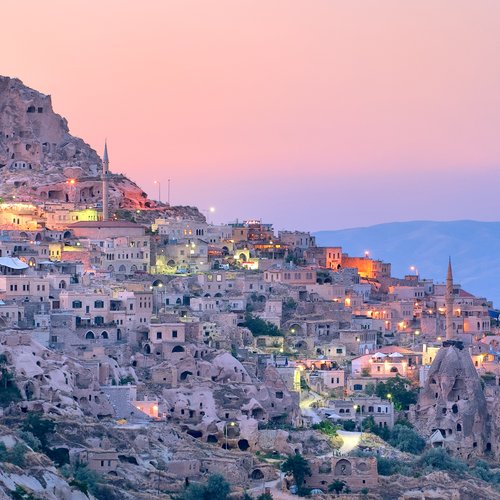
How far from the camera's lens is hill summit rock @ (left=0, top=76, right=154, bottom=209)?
4902 inches

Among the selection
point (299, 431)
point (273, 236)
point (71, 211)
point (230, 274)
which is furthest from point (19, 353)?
point (273, 236)

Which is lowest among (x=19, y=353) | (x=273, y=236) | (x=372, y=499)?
(x=372, y=499)

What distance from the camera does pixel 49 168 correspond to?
12938 centimetres

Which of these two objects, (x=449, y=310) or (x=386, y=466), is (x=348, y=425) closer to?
(x=386, y=466)

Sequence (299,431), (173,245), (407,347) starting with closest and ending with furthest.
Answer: (299,431), (407,347), (173,245)

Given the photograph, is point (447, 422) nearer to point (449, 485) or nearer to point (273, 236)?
point (449, 485)

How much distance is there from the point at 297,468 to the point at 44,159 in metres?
54.9

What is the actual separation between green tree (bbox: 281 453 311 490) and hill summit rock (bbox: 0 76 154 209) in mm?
45240

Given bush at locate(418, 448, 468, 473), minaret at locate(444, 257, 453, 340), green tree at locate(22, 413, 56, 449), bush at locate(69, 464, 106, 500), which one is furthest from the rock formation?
bush at locate(69, 464, 106, 500)

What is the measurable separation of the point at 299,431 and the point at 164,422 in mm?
6305

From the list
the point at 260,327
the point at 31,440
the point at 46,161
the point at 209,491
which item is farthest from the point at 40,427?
the point at 46,161

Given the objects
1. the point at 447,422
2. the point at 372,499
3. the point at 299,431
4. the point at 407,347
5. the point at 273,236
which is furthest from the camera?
the point at 273,236

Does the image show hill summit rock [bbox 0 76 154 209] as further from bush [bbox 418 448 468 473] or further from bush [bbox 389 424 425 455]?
bush [bbox 418 448 468 473]

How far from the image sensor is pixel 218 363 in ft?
300
